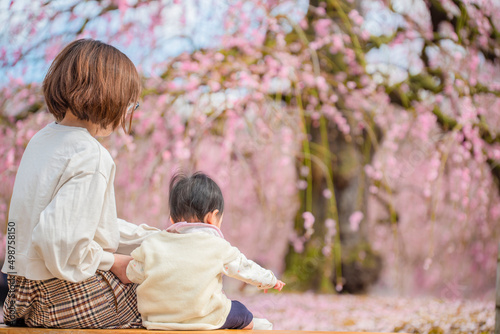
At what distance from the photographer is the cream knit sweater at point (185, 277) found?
1.29m

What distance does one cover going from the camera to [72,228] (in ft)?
3.84

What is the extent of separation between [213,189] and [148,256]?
250 millimetres

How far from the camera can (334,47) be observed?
3918mm

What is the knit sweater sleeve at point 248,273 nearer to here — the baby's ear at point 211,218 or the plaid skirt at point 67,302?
the baby's ear at point 211,218

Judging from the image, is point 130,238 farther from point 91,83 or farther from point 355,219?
point 355,219

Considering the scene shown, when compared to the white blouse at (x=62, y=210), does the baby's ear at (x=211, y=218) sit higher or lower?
lower

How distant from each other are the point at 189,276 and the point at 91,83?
1.74ft

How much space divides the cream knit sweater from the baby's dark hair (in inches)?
2.7

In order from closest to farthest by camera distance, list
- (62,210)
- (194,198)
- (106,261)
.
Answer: (62,210) < (106,261) < (194,198)

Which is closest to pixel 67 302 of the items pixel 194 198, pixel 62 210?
pixel 62 210

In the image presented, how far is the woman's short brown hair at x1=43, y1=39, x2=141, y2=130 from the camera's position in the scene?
4.10 feet

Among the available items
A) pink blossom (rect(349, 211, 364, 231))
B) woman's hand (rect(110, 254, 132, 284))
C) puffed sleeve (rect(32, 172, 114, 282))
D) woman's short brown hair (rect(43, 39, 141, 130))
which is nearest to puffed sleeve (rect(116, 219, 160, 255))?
woman's hand (rect(110, 254, 132, 284))

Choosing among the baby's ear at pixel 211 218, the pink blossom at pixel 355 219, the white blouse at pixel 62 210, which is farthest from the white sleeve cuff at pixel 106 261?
the pink blossom at pixel 355 219

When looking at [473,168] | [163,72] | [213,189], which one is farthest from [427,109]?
[213,189]
